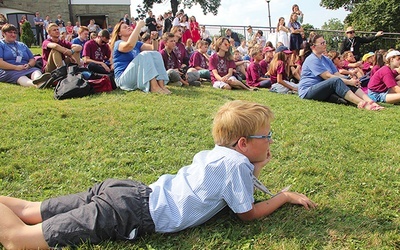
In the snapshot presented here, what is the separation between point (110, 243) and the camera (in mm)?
2396

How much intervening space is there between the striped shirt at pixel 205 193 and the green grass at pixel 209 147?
6.6 inches

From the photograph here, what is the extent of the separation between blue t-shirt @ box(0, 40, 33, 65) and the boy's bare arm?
7.04m

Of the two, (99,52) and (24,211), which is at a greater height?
(99,52)

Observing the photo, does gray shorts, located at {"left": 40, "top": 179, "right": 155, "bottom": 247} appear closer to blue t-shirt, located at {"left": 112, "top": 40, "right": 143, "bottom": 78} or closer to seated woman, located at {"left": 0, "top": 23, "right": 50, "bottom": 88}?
blue t-shirt, located at {"left": 112, "top": 40, "right": 143, "bottom": 78}

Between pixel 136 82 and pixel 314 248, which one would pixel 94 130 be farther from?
pixel 314 248

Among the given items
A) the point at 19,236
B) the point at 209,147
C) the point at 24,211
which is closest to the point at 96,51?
the point at 209,147

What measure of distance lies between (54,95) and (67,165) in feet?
10.1

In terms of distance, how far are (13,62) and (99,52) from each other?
1.81 m

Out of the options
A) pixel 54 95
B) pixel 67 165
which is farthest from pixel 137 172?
pixel 54 95

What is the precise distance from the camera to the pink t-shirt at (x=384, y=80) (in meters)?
7.31

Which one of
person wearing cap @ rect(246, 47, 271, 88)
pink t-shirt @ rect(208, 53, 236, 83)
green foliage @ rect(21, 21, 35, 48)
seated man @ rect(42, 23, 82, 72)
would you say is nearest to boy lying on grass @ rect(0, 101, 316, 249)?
seated man @ rect(42, 23, 82, 72)

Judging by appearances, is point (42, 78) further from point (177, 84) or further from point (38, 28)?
point (38, 28)

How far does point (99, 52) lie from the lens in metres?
8.59

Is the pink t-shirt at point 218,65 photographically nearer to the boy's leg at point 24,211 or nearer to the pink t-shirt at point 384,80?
the pink t-shirt at point 384,80
